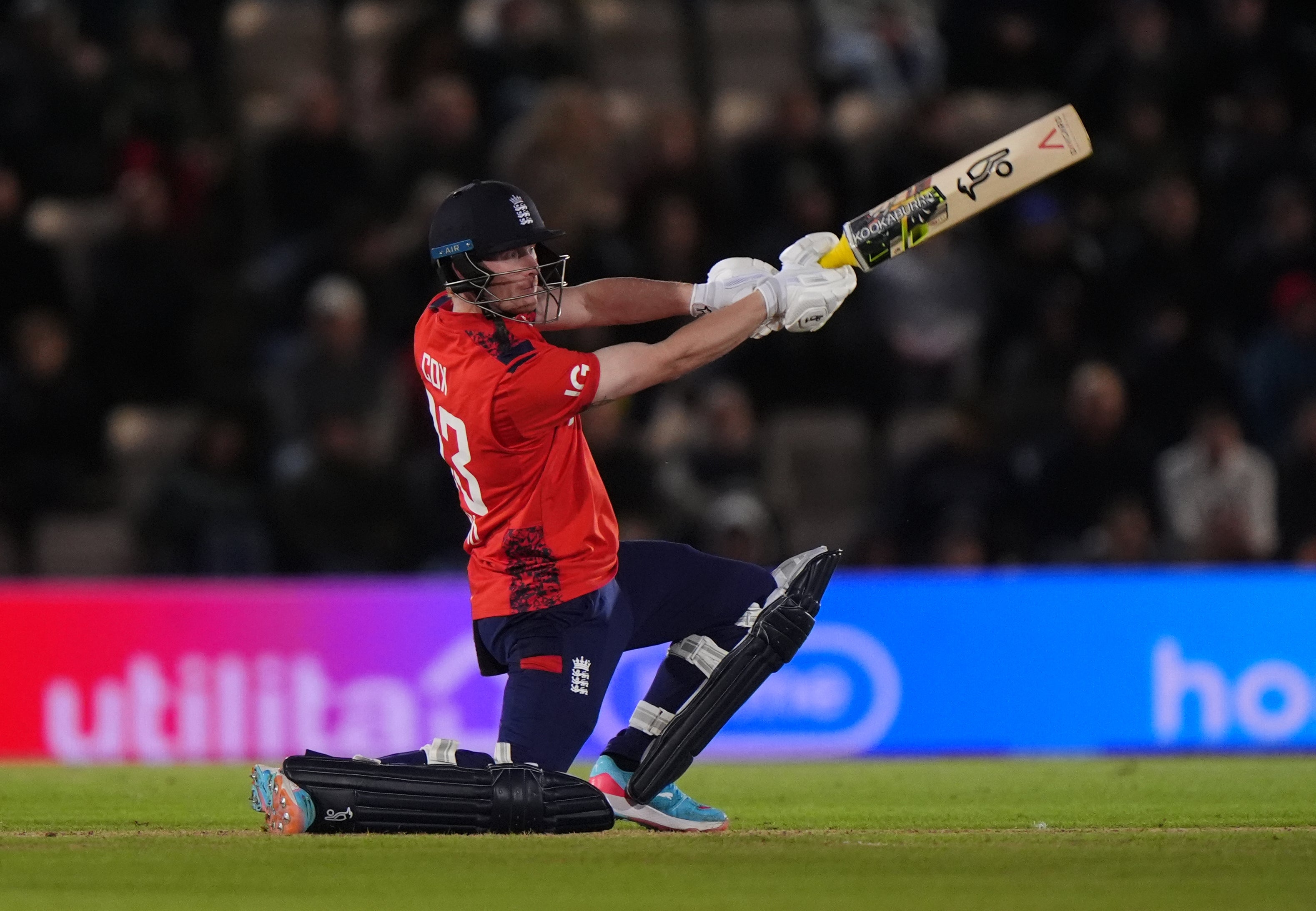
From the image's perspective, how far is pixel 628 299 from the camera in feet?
22.7

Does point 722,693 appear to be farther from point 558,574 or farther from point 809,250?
point 809,250

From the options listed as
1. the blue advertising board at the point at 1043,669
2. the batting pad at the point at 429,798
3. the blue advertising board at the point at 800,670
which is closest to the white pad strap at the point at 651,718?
the batting pad at the point at 429,798

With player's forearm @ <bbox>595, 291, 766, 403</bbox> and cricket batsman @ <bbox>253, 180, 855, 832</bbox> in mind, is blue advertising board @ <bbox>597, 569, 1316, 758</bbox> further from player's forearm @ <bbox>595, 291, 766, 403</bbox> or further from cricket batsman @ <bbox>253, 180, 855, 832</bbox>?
player's forearm @ <bbox>595, 291, 766, 403</bbox>

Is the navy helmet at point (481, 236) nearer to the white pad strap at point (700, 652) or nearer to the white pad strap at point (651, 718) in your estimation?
the white pad strap at point (700, 652)

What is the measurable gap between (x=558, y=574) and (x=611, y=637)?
285 millimetres

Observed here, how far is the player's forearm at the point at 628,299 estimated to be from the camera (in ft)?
22.7

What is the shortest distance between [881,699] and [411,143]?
15.6ft

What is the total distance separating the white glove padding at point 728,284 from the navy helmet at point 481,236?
547 millimetres

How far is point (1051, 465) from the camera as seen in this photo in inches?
471

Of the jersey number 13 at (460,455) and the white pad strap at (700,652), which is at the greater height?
the jersey number 13 at (460,455)

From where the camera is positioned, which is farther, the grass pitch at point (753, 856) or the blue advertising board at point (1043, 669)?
the blue advertising board at point (1043, 669)

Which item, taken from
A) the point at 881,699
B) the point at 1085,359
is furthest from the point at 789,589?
the point at 1085,359

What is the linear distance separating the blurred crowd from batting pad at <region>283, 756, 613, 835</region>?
5.07 m

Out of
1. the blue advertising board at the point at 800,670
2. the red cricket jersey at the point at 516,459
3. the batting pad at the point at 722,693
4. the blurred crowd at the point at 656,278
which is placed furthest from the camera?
the blurred crowd at the point at 656,278
